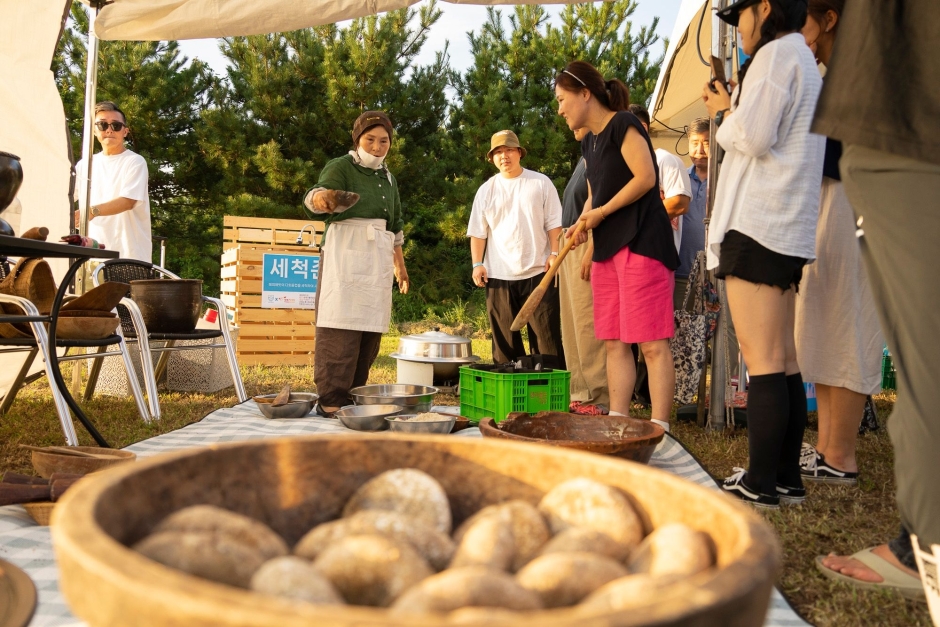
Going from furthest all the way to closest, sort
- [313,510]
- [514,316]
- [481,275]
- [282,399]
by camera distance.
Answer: [481,275] < [514,316] < [282,399] < [313,510]

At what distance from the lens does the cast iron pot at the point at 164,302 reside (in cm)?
420

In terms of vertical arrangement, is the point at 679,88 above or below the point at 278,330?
above

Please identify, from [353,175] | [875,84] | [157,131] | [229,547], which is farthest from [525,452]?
[157,131]

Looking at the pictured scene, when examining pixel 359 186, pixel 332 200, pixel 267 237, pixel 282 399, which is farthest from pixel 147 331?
pixel 267 237

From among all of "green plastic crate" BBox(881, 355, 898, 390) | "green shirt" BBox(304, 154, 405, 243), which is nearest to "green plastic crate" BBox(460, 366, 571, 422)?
"green shirt" BBox(304, 154, 405, 243)

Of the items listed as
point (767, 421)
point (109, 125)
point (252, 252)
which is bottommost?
point (767, 421)

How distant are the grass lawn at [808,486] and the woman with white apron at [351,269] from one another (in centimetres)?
79

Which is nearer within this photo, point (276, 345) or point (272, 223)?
point (276, 345)

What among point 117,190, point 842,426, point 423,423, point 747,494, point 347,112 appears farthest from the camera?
point 347,112

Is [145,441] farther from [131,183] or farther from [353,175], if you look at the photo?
[131,183]

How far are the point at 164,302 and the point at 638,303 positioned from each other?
2.67 meters

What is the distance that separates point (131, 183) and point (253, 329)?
90.0 inches

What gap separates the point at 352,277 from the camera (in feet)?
13.7

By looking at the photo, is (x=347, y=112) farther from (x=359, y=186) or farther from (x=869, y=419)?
(x=869, y=419)
